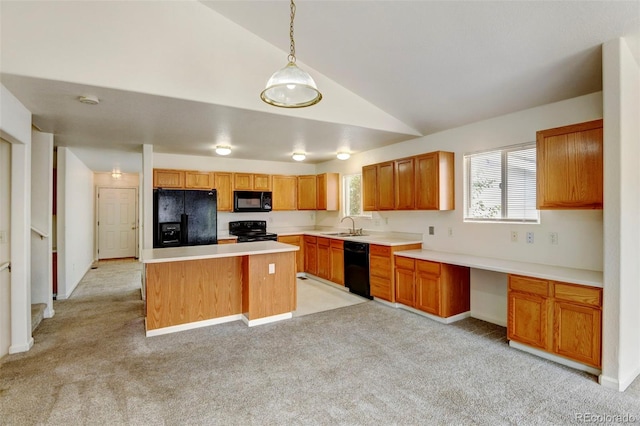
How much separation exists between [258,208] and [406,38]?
4.39 metres

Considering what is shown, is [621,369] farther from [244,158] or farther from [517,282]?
[244,158]

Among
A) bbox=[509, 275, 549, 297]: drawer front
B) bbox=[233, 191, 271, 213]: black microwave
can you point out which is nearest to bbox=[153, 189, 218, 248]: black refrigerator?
bbox=[233, 191, 271, 213]: black microwave

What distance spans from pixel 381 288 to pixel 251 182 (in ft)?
11.0

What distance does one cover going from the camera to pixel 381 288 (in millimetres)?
4652

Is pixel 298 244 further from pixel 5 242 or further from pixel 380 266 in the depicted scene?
pixel 5 242

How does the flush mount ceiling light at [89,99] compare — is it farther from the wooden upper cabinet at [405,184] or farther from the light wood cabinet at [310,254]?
the light wood cabinet at [310,254]

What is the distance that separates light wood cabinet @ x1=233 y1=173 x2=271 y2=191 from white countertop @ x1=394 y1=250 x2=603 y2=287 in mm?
3385

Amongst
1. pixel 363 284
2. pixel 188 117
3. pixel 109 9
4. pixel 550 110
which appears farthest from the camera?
pixel 363 284

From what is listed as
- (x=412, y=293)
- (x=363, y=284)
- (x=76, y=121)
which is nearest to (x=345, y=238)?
(x=363, y=284)

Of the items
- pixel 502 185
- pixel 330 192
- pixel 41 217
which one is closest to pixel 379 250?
pixel 502 185

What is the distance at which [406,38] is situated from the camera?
111 inches

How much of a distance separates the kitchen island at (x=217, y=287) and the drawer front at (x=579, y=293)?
276cm

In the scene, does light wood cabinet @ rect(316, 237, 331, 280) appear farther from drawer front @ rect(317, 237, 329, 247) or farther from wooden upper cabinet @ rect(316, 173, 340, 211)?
wooden upper cabinet @ rect(316, 173, 340, 211)

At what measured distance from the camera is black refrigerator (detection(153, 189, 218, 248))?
4953 mm
